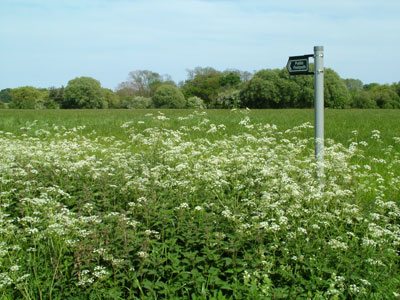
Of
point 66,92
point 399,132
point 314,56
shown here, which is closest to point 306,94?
point 66,92

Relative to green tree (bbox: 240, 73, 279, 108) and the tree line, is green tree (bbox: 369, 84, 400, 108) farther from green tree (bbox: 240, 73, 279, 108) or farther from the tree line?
green tree (bbox: 240, 73, 279, 108)

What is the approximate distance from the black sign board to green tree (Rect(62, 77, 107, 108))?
8740 centimetres

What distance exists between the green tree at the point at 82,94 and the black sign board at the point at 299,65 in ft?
287

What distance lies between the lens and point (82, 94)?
90.2 meters

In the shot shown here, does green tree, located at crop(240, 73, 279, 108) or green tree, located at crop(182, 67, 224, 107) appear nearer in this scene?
green tree, located at crop(240, 73, 279, 108)

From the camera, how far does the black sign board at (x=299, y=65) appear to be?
623 centimetres

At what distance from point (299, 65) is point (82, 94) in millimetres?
89842

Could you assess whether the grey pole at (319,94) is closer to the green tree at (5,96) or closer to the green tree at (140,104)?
the green tree at (140,104)

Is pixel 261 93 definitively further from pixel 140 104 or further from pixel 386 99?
pixel 140 104

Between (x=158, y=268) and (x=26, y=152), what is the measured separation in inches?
175

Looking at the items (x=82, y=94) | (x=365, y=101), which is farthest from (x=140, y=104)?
(x=365, y=101)

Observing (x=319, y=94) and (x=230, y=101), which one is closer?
(x=319, y=94)

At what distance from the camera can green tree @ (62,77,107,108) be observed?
89.6 meters

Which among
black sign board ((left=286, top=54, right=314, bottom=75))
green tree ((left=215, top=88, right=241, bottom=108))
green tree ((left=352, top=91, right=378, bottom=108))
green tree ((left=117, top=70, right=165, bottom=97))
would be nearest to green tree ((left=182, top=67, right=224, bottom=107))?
green tree ((left=117, top=70, right=165, bottom=97))
